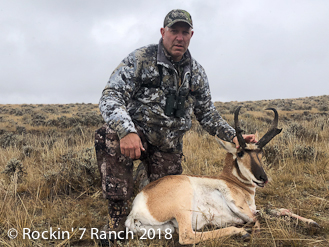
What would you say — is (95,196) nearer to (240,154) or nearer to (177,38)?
(240,154)

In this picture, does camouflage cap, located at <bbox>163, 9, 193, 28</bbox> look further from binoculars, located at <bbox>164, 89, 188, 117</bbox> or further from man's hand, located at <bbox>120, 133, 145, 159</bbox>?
man's hand, located at <bbox>120, 133, 145, 159</bbox>

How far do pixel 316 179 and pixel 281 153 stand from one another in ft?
4.09

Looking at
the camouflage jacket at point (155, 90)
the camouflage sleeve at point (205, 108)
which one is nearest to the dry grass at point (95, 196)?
the camouflage sleeve at point (205, 108)

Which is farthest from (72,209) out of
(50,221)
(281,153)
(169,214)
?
(281,153)

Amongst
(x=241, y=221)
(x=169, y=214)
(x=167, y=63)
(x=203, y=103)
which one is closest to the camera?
(x=169, y=214)

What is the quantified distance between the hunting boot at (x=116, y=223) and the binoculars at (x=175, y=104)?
55.9 inches

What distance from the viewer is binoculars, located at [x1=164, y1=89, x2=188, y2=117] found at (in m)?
3.41

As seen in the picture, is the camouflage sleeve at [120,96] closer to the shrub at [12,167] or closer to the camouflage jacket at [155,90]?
the camouflage jacket at [155,90]

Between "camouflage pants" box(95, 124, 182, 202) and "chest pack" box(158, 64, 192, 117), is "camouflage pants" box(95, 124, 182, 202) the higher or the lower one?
the lower one

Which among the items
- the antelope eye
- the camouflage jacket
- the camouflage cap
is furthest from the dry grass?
the camouflage cap

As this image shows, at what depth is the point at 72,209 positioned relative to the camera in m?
3.25

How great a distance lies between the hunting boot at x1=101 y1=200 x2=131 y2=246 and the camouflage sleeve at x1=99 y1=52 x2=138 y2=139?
3.16ft

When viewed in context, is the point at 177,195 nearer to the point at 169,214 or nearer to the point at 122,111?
the point at 169,214

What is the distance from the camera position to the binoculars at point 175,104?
341 cm
